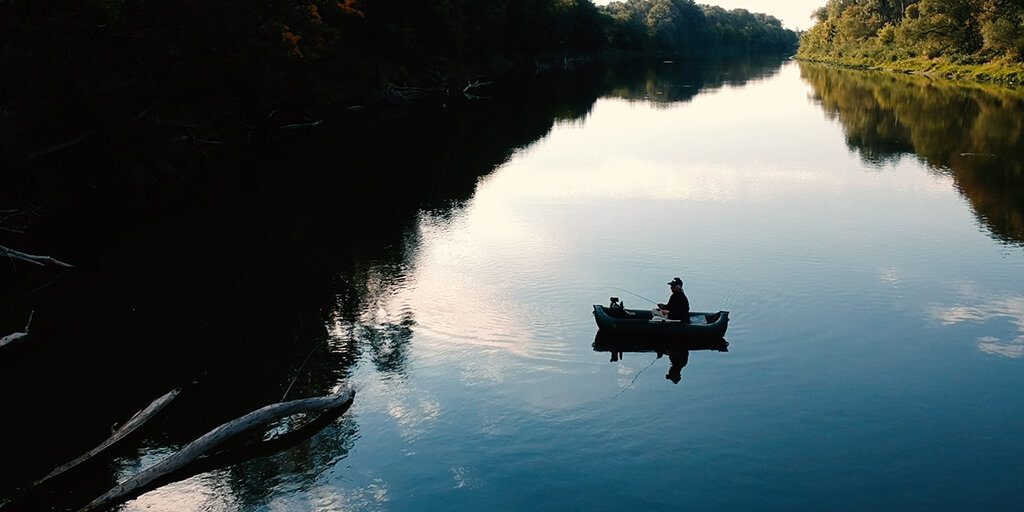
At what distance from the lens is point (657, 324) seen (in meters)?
21.4

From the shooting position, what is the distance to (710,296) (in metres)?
25.0

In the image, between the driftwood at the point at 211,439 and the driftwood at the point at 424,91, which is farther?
the driftwood at the point at 424,91

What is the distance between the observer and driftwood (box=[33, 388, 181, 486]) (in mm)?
15375

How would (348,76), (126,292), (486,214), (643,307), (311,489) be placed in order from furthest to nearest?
(348,76) → (486,214) → (126,292) → (643,307) → (311,489)

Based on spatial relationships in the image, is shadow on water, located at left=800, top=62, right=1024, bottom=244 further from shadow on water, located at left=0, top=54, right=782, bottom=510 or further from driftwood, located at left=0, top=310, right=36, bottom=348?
driftwood, located at left=0, top=310, right=36, bottom=348

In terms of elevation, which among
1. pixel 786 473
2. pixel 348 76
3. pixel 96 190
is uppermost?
pixel 348 76

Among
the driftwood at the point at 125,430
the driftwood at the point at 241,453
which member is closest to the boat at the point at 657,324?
the driftwood at the point at 241,453

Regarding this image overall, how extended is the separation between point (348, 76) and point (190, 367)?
58046mm

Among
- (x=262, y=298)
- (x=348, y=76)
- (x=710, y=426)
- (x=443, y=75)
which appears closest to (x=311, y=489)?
(x=710, y=426)

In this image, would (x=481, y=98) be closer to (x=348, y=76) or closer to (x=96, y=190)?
(x=348, y=76)

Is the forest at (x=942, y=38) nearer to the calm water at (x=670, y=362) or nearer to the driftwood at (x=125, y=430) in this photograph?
the calm water at (x=670, y=362)

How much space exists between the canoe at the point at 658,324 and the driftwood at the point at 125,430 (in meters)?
10.7

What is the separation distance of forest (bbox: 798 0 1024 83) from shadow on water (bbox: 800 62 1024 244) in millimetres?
6858

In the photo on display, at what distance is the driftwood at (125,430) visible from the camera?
15375 millimetres
